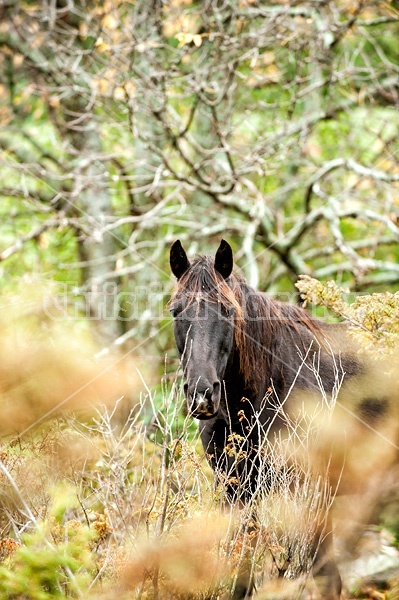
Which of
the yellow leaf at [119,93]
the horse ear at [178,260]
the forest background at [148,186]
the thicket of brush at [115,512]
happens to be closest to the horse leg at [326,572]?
the thicket of brush at [115,512]

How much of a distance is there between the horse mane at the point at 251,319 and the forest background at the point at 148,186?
657 mm

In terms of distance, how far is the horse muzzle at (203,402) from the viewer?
12.5 feet

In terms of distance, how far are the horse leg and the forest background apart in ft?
3.74

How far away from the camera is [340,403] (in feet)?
16.6

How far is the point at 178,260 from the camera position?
4617 millimetres

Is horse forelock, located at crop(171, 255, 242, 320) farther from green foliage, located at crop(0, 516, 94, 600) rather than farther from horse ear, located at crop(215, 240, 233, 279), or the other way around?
green foliage, located at crop(0, 516, 94, 600)

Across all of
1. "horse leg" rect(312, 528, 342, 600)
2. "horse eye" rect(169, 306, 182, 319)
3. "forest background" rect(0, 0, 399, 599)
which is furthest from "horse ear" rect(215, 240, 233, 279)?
"horse leg" rect(312, 528, 342, 600)

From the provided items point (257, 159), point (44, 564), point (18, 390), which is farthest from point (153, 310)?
point (44, 564)

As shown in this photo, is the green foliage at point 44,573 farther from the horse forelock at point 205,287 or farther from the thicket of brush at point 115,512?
the horse forelock at point 205,287

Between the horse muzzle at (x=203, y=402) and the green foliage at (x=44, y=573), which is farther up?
the horse muzzle at (x=203, y=402)

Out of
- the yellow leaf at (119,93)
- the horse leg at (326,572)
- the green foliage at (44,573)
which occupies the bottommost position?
the horse leg at (326,572)

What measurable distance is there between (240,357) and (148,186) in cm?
462

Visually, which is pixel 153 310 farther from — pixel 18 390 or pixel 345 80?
pixel 18 390

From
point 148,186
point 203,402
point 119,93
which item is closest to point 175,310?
point 203,402
